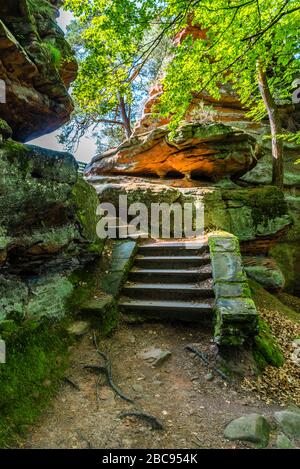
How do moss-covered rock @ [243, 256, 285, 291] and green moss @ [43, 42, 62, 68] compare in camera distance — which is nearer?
green moss @ [43, 42, 62, 68]

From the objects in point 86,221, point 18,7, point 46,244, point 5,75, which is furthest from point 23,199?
point 18,7

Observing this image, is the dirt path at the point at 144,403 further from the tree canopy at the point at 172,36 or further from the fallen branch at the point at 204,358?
the tree canopy at the point at 172,36

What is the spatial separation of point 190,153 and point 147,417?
898 cm

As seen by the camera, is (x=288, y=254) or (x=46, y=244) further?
(x=288, y=254)

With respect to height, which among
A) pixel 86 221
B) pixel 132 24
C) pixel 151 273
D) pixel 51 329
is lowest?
pixel 51 329

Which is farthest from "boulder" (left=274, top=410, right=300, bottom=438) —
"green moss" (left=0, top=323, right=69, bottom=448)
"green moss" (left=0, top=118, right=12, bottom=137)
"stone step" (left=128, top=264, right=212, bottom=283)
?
"green moss" (left=0, top=118, right=12, bottom=137)

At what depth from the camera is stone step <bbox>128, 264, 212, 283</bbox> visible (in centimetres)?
511

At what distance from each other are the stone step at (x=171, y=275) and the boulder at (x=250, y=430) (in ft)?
8.16

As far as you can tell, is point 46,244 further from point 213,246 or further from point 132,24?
point 132,24

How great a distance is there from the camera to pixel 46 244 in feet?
12.9

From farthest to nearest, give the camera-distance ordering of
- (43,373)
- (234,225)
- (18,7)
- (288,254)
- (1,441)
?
(288,254) < (234,225) < (18,7) < (43,373) < (1,441)

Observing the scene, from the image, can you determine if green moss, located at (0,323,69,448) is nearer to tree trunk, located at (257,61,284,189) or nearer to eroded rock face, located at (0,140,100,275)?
eroded rock face, located at (0,140,100,275)

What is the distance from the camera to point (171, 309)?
4.58 meters

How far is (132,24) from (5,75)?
7.55 feet
